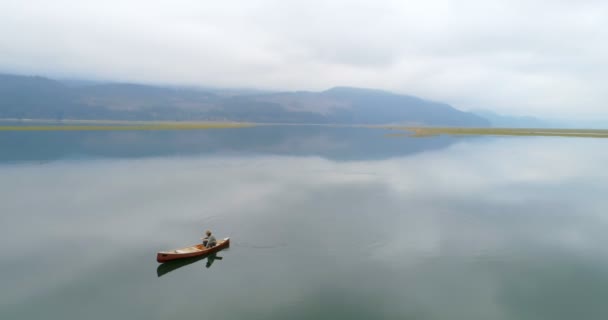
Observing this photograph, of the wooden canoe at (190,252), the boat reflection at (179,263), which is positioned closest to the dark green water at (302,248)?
the boat reflection at (179,263)

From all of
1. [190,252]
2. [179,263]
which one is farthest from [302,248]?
[179,263]

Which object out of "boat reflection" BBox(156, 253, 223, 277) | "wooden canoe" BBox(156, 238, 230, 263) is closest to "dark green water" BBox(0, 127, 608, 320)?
"boat reflection" BBox(156, 253, 223, 277)

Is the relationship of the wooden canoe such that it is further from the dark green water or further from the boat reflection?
the dark green water

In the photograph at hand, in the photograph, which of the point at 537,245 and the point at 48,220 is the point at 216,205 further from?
the point at 537,245

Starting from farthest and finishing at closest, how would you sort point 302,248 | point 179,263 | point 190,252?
1. point 302,248
2. point 190,252
3. point 179,263

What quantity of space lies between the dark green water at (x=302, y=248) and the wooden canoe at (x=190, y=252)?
481 millimetres

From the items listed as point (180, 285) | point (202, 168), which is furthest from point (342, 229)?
point (202, 168)

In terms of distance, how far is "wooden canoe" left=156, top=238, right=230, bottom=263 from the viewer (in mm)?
18469

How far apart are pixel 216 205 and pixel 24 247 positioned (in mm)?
13880

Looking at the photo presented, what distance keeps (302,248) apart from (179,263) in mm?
7572

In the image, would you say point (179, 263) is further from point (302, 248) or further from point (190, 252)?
point (302, 248)

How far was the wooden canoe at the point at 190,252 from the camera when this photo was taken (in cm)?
1847

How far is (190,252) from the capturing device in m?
19.4

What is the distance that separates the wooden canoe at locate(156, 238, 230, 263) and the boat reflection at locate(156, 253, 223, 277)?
0.28 m
